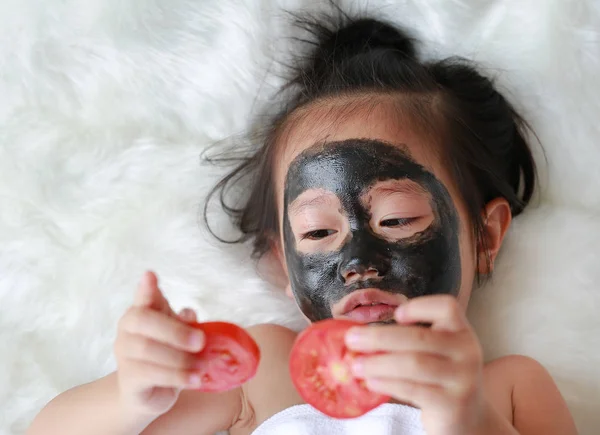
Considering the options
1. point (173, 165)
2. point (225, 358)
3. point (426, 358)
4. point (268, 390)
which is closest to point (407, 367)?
point (426, 358)

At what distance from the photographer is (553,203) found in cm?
118

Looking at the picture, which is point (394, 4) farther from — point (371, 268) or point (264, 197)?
point (371, 268)

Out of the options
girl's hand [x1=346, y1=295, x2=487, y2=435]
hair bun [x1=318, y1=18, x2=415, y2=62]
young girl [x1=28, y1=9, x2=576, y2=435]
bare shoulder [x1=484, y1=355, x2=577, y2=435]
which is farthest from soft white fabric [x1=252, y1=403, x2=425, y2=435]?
hair bun [x1=318, y1=18, x2=415, y2=62]

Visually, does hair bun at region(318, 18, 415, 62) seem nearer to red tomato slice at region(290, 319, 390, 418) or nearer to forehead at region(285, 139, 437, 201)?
forehead at region(285, 139, 437, 201)

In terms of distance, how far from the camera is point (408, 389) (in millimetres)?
658

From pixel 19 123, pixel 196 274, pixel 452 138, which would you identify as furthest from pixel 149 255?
pixel 452 138

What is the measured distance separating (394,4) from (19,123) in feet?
2.36

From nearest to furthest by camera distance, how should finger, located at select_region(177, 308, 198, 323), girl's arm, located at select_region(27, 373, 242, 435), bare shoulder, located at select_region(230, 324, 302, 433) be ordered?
finger, located at select_region(177, 308, 198, 323), girl's arm, located at select_region(27, 373, 242, 435), bare shoulder, located at select_region(230, 324, 302, 433)

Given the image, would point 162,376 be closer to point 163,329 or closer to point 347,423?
point 163,329

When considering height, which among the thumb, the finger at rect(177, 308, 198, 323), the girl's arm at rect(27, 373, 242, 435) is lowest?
the girl's arm at rect(27, 373, 242, 435)

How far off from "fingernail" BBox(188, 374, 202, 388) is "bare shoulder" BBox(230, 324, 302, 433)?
317mm

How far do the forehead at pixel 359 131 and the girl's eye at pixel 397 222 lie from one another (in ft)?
0.30

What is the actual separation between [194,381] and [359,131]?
1.44 feet

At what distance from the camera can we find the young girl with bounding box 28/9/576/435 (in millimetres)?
757
